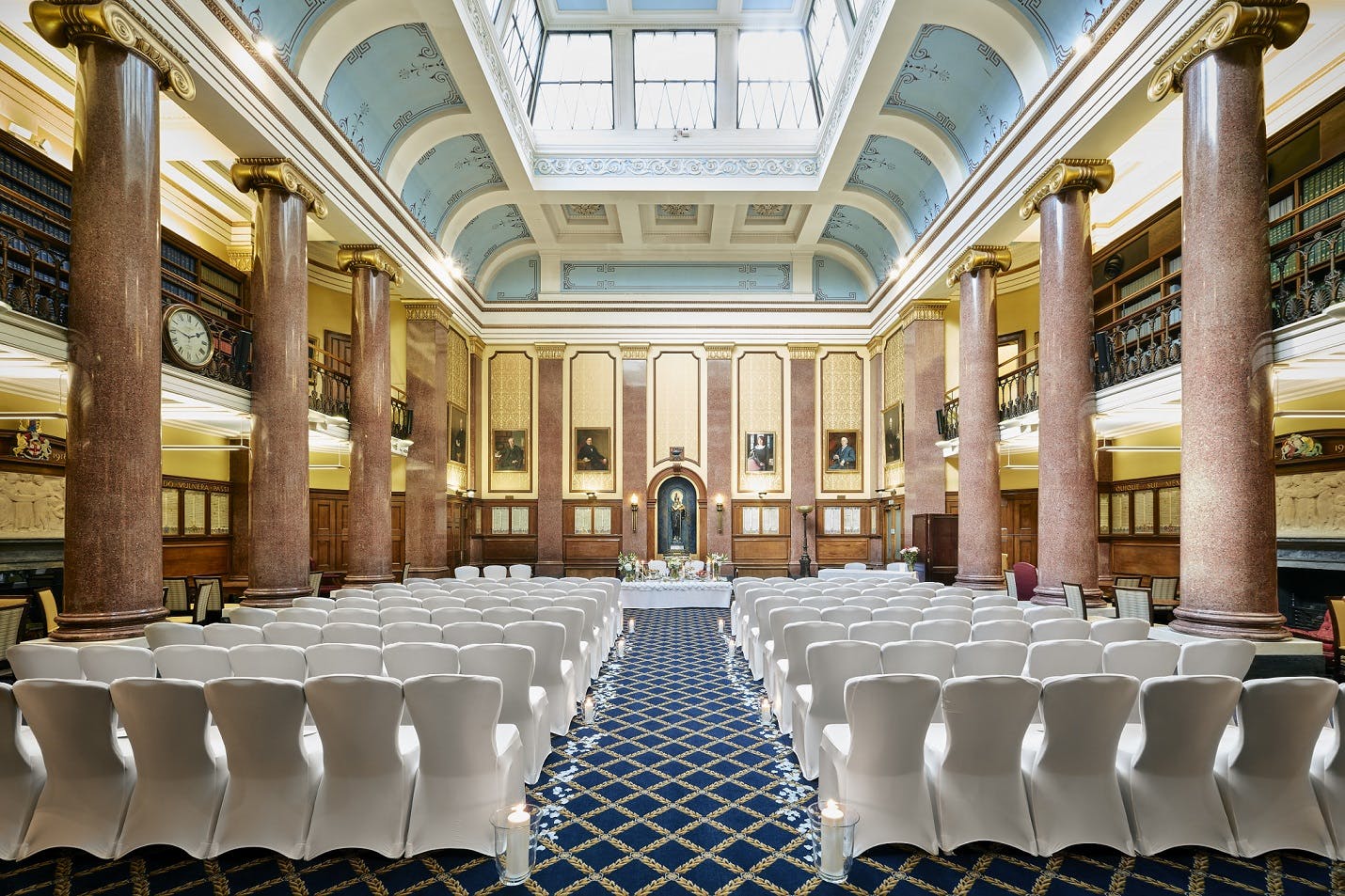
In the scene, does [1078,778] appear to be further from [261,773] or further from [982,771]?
[261,773]

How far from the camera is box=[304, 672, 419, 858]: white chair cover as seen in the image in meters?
3.56

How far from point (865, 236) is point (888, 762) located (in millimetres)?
17361

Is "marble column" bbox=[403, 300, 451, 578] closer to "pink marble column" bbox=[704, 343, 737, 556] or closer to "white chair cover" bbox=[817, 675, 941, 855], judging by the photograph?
"pink marble column" bbox=[704, 343, 737, 556]

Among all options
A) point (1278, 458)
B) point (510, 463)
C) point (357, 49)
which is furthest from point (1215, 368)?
point (510, 463)

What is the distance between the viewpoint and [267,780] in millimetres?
3648

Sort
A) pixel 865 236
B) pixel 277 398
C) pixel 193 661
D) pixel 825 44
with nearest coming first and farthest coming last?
pixel 193 661 → pixel 277 398 → pixel 825 44 → pixel 865 236

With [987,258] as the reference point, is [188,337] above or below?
below

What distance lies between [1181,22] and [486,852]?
31.2 feet

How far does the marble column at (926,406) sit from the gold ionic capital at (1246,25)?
950 cm

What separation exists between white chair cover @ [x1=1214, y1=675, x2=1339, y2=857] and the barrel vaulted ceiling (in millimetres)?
8748

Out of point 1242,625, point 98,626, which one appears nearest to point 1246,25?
point 1242,625

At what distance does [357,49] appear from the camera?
10.9m

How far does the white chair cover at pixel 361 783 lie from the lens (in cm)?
356

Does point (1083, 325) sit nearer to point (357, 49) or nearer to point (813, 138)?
point (813, 138)
